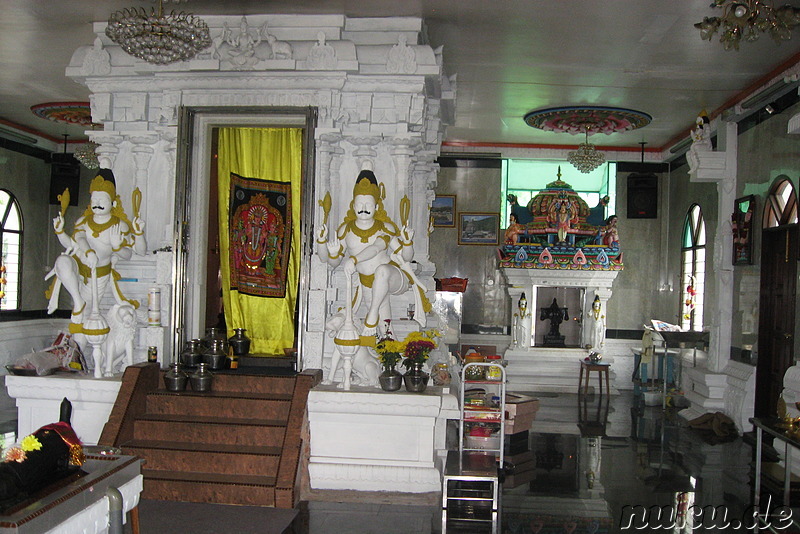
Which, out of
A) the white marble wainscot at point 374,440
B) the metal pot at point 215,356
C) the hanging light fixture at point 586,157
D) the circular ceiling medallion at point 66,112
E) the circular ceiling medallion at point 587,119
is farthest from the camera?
the hanging light fixture at point 586,157

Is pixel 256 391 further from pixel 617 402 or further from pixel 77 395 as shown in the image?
pixel 617 402

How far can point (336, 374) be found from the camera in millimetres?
6691

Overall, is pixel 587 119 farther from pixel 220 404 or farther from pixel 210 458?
pixel 210 458

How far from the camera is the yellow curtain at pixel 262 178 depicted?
7957mm

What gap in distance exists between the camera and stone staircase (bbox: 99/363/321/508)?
562 centimetres

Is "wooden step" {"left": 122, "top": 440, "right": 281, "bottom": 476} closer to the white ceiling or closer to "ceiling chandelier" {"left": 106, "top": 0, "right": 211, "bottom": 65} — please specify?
"ceiling chandelier" {"left": 106, "top": 0, "right": 211, "bottom": 65}

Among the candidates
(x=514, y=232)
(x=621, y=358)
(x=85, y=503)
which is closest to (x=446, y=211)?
(x=514, y=232)

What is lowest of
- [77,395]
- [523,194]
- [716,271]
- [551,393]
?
[551,393]

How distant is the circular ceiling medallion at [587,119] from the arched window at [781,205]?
2844 mm

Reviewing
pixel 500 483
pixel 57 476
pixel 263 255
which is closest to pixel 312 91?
pixel 263 255

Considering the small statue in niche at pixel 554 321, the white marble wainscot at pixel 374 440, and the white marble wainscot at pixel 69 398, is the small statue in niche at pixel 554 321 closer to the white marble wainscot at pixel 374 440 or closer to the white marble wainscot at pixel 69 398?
the white marble wainscot at pixel 374 440

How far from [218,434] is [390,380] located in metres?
1.50

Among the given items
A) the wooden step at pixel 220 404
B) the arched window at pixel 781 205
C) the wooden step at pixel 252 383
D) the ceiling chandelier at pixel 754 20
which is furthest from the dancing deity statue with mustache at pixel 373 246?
the arched window at pixel 781 205

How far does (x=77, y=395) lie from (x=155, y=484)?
1.44 meters
